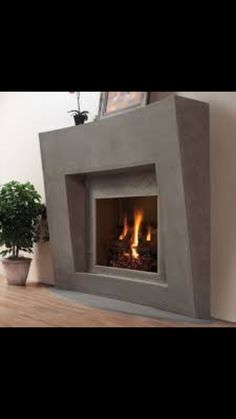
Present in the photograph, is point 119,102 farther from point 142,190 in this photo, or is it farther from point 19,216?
point 19,216

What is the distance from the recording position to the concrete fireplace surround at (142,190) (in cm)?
326

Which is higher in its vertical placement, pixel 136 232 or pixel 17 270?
pixel 136 232

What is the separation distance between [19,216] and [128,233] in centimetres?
115

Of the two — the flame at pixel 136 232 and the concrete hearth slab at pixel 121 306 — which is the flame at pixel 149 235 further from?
the concrete hearth slab at pixel 121 306

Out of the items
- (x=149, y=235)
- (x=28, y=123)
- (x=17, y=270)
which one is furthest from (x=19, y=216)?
(x=149, y=235)

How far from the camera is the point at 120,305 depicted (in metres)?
3.73

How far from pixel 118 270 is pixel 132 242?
261mm

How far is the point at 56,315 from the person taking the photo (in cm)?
344

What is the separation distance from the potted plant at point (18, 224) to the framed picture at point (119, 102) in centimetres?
123

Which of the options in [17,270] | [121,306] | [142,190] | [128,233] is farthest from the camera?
[17,270]

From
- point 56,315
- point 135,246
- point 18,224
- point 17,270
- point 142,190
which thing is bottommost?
point 56,315
